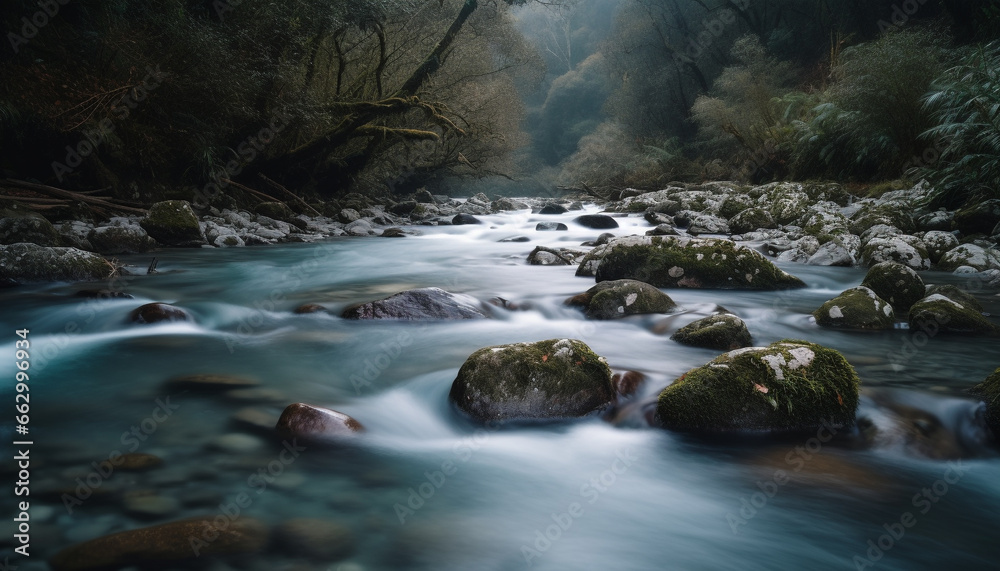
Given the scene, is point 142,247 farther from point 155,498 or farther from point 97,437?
point 155,498

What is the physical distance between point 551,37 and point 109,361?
68564 millimetres

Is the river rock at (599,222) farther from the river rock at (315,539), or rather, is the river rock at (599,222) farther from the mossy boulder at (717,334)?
the river rock at (315,539)

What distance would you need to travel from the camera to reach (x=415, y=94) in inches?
738

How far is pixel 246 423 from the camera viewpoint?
317 cm

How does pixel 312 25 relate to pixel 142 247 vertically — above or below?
above

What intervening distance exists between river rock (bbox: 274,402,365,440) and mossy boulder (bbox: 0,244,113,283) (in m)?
5.20

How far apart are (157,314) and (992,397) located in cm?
604

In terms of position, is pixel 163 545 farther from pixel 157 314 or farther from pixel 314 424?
pixel 157 314

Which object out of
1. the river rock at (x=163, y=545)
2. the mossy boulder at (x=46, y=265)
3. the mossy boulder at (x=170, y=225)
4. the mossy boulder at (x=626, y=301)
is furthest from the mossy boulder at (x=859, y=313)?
the mossy boulder at (x=170, y=225)

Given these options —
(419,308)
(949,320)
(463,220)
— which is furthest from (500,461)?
(463,220)

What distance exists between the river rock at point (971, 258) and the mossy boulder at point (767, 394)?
20.8 ft

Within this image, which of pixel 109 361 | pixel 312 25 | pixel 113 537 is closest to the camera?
pixel 113 537

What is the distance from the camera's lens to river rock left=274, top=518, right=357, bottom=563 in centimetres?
206

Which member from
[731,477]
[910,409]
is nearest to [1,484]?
[731,477]
